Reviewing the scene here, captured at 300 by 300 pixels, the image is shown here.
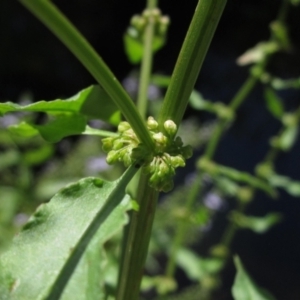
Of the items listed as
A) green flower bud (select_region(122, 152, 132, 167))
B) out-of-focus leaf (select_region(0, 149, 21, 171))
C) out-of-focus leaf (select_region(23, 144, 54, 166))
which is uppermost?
green flower bud (select_region(122, 152, 132, 167))

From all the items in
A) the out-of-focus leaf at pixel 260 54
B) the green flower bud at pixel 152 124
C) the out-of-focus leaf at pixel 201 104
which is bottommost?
the out-of-focus leaf at pixel 201 104

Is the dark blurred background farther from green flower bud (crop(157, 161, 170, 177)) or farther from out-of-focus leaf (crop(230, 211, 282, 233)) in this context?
green flower bud (crop(157, 161, 170, 177))

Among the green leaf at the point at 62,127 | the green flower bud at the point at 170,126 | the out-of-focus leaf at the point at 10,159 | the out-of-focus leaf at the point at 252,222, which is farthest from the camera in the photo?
the out-of-focus leaf at the point at 10,159

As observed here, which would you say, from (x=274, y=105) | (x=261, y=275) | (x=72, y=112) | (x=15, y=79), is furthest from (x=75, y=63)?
(x=72, y=112)

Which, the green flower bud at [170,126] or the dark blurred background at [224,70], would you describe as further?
the dark blurred background at [224,70]

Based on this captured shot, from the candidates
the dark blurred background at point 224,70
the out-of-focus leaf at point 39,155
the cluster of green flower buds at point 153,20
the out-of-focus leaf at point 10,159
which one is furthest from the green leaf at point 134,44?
the dark blurred background at point 224,70

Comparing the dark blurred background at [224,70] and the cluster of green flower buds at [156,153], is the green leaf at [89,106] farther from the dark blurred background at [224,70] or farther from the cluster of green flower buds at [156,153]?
the dark blurred background at [224,70]

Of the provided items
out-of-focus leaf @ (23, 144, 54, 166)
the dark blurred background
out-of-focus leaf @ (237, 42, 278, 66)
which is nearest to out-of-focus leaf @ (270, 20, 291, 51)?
out-of-focus leaf @ (237, 42, 278, 66)
